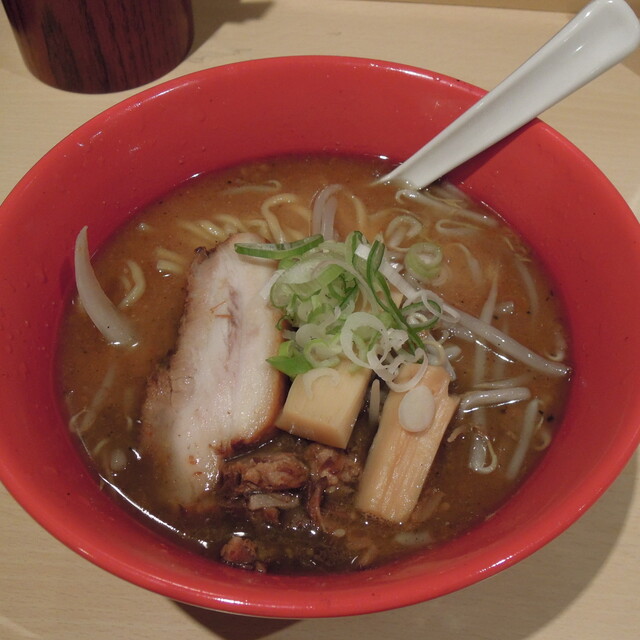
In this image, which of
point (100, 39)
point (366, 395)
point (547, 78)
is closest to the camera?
point (366, 395)

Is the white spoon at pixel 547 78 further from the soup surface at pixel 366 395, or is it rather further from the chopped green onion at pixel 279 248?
the chopped green onion at pixel 279 248

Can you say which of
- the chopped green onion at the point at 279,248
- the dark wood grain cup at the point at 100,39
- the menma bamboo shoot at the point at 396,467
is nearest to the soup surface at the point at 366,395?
the menma bamboo shoot at the point at 396,467

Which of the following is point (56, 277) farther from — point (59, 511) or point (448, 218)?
point (448, 218)

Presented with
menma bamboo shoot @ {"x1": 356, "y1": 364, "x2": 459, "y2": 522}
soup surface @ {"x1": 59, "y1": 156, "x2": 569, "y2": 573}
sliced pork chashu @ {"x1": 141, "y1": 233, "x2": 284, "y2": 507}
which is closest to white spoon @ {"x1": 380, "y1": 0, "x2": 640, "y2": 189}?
soup surface @ {"x1": 59, "y1": 156, "x2": 569, "y2": 573}

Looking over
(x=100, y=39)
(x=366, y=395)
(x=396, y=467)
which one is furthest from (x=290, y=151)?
(x=396, y=467)

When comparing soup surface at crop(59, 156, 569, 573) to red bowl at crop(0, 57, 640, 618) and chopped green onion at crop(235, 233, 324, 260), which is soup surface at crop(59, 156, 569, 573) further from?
chopped green onion at crop(235, 233, 324, 260)

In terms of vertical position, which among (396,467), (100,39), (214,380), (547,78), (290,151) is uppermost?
(100,39)

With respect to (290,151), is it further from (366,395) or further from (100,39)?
(366,395)
